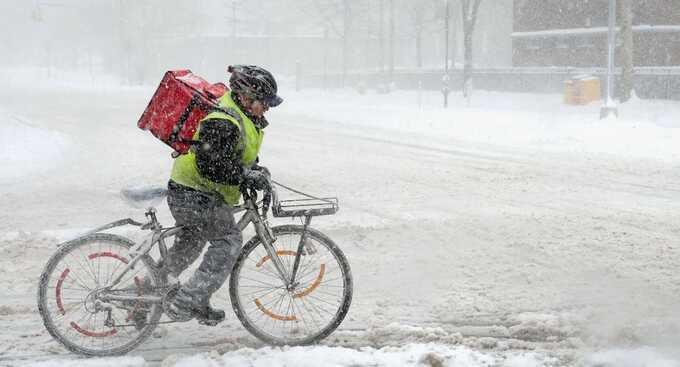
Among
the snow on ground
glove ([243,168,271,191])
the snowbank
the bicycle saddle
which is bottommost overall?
the snow on ground

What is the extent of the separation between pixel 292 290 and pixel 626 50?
24.1 meters

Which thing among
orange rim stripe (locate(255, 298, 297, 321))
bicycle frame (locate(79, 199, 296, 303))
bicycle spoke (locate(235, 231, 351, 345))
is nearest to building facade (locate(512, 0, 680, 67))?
bicycle spoke (locate(235, 231, 351, 345))

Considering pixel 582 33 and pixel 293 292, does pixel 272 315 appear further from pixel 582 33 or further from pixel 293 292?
pixel 582 33

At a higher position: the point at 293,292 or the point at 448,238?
the point at 293,292

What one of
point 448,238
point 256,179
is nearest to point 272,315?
point 256,179

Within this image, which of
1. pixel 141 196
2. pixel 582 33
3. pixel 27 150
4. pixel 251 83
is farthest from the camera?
pixel 582 33

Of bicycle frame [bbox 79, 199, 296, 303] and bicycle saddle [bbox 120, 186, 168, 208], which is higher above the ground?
bicycle saddle [bbox 120, 186, 168, 208]

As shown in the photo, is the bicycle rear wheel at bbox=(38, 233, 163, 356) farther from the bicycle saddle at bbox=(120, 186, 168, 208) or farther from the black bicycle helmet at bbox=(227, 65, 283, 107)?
the black bicycle helmet at bbox=(227, 65, 283, 107)

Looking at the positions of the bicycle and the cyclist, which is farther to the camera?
the bicycle

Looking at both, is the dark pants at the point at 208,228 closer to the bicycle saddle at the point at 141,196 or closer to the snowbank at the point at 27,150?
the bicycle saddle at the point at 141,196

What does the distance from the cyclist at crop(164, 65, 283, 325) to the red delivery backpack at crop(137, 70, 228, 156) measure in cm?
12

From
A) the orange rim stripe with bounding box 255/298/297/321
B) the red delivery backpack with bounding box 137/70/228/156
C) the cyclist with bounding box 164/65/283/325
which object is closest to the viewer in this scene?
the cyclist with bounding box 164/65/283/325

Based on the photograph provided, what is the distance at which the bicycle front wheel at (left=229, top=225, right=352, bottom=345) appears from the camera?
4730 millimetres

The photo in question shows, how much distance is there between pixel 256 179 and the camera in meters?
4.40
